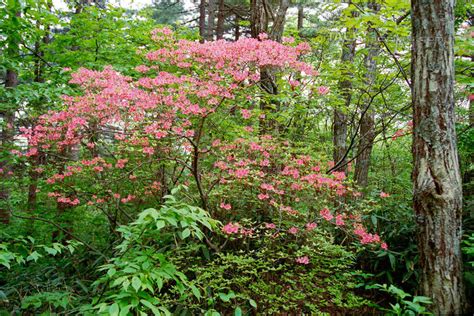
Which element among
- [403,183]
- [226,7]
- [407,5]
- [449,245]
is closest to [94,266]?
[449,245]

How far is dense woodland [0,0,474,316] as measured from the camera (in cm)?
235

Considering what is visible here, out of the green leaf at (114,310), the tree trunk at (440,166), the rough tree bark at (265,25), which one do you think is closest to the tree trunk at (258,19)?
the rough tree bark at (265,25)

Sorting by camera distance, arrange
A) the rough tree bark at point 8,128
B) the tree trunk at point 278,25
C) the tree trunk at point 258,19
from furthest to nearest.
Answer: the tree trunk at point 258,19, the tree trunk at point 278,25, the rough tree bark at point 8,128

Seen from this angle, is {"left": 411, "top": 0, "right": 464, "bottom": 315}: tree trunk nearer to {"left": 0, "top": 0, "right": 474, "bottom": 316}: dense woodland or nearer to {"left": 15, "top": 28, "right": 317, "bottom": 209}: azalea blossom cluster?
{"left": 0, "top": 0, "right": 474, "bottom": 316}: dense woodland

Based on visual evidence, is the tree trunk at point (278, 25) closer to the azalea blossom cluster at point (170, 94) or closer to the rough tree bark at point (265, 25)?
the rough tree bark at point (265, 25)

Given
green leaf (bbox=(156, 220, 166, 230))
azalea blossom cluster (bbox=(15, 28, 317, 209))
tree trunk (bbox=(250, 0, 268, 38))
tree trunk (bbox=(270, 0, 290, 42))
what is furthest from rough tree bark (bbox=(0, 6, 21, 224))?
green leaf (bbox=(156, 220, 166, 230))

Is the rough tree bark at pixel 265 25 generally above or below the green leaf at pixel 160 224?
above

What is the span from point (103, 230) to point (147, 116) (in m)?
2.59

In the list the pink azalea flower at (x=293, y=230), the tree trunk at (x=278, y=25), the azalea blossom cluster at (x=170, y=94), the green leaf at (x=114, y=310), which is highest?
the tree trunk at (x=278, y=25)

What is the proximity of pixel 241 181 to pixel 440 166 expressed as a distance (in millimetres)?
1828

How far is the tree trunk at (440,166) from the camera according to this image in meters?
2.34

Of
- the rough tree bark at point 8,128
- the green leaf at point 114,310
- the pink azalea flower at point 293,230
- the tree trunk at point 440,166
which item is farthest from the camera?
the rough tree bark at point 8,128

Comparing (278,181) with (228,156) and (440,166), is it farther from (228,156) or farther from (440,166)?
(440,166)

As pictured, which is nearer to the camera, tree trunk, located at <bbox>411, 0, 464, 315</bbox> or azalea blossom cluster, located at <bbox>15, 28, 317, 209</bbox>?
tree trunk, located at <bbox>411, 0, 464, 315</bbox>
